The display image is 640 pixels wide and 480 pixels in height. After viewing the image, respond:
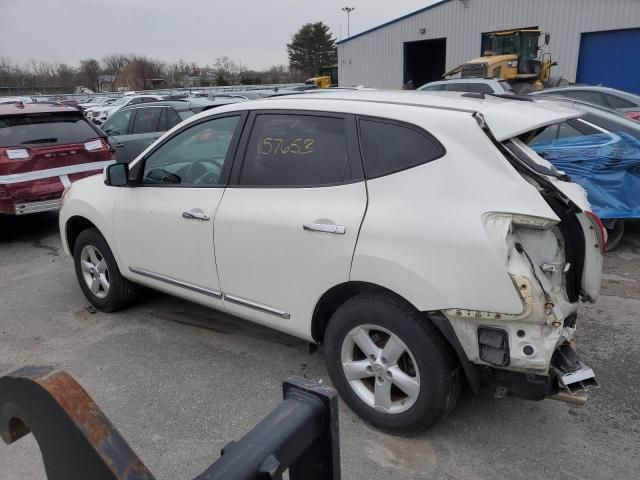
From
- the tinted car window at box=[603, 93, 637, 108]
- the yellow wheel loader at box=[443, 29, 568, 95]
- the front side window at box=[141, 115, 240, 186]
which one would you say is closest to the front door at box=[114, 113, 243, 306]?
the front side window at box=[141, 115, 240, 186]

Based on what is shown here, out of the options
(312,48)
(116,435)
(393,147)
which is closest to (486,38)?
(393,147)

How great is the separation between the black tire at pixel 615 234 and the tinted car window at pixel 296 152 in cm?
426

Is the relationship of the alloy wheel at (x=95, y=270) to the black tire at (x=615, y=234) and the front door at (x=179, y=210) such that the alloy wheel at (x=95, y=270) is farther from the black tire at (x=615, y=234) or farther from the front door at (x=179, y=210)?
the black tire at (x=615, y=234)

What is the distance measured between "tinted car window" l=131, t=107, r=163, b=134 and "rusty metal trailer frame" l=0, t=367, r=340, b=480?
9824mm

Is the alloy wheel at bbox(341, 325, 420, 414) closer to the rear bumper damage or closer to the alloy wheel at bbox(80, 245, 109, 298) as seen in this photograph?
the rear bumper damage

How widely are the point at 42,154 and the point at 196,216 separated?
4.33 meters

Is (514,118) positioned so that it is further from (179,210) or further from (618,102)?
(618,102)

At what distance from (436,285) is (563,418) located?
4.33ft

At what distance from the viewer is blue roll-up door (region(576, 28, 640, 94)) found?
21406mm

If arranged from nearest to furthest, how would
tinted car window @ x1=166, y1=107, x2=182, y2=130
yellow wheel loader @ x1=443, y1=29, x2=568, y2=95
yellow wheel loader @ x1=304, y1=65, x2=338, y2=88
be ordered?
tinted car window @ x1=166, y1=107, x2=182, y2=130 → yellow wheel loader @ x1=443, y1=29, x2=568, y2=95 → yellow wheel loader @ x1=304, y1=65, x2=338, y2=88

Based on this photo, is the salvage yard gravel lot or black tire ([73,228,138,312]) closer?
the salvage yard gravel lot

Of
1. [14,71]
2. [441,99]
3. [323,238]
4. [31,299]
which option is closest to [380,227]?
[323,238]

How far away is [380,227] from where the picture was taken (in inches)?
105

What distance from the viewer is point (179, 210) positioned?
3.63 meters
